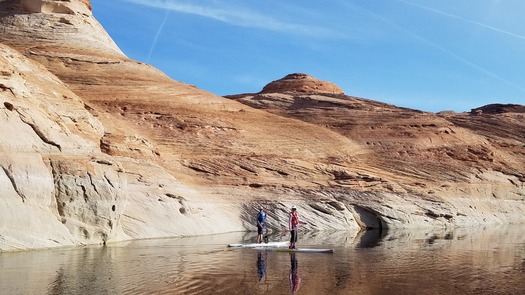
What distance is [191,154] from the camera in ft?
125

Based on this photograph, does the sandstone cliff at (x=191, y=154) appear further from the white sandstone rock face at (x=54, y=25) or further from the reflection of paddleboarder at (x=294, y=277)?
the reflection of paddleboarder at (x=294, y=277)

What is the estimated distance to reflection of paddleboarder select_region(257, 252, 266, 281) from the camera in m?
15.3

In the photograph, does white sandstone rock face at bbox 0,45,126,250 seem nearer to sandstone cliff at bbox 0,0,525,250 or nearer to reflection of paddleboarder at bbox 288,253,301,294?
sandstone cliff at bbox 0,0,525,250

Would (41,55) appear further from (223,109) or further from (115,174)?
(115,174)

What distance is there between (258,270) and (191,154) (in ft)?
74.5

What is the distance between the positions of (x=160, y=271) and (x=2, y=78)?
546 inches

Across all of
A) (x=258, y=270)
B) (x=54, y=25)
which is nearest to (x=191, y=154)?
(x=54, y=25)

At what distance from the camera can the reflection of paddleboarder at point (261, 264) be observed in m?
15.3

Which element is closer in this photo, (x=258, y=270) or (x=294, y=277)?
(x=294, y=277)

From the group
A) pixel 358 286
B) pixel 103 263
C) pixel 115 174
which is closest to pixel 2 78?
pixel 115 174

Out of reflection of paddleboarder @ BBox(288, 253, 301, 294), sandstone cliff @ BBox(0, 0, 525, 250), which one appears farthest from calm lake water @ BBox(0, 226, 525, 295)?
sandstone cliff @ BBox(0, 0, 525, 250)

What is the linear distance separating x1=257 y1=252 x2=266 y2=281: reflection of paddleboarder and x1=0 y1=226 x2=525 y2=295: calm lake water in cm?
3

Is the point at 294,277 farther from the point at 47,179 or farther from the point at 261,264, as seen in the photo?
the point at 47,179

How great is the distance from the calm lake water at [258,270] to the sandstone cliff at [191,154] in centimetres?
312
